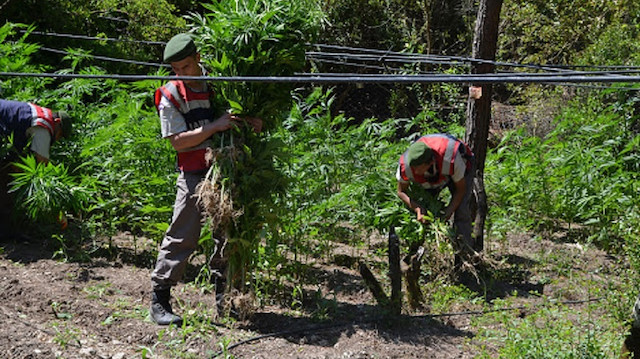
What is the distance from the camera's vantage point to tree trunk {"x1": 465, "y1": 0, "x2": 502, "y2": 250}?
6266 mm

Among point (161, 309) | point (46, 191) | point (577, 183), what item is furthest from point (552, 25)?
point (161, 309)

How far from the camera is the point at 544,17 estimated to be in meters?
13.1

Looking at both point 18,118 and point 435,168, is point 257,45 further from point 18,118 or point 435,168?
point 18,118

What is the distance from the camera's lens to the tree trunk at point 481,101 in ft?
20.6

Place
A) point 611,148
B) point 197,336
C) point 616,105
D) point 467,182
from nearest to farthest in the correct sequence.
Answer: point 197,336, point 467,182, point 611,148, point 616,105

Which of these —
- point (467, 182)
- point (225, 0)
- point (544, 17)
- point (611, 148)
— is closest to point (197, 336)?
point (225, 0)

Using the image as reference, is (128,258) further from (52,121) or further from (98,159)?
(52,121)

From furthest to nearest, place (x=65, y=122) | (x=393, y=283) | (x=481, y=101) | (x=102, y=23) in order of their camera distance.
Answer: (x=102, y=23)
(x=481, y=101)
(x=65, y=122)
(x=393, y=283)

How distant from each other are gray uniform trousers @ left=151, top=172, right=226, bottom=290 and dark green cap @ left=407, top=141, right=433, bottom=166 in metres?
1.49

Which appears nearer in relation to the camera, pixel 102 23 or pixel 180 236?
pixel 180 236

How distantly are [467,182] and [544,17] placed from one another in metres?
8.34

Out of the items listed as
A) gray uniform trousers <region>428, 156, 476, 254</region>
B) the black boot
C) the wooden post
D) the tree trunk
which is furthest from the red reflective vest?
the tree trunk

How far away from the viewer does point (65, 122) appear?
608 cm

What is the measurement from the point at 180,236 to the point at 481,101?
296cm
